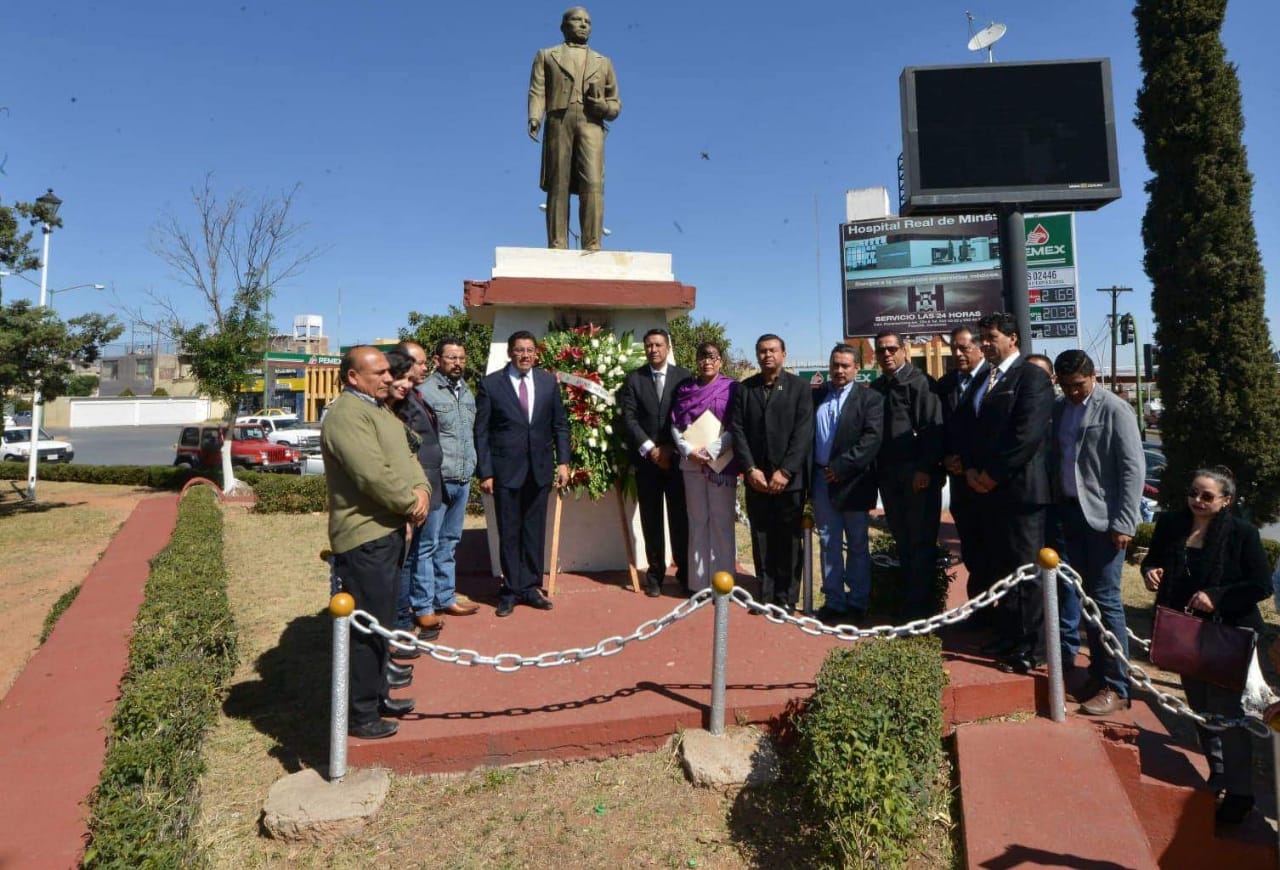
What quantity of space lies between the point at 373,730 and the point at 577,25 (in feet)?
18.1

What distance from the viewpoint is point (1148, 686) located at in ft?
10.4

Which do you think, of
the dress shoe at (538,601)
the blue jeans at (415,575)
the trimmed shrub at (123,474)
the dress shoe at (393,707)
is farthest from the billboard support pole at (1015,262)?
the trimmed shrub at (123,474)

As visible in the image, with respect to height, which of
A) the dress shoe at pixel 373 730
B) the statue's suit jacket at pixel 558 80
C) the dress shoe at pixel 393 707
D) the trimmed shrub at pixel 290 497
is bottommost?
the dress shoe at pixel 373 730

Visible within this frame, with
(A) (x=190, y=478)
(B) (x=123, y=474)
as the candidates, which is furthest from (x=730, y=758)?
(B) (x=123, y=474)

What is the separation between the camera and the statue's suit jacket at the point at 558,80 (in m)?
5.96

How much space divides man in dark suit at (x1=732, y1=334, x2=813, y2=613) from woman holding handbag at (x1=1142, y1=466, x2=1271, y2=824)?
1.95m

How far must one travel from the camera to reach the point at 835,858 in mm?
2611

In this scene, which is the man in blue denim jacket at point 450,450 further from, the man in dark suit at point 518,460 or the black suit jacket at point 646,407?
the black suit jacket at point 646,407

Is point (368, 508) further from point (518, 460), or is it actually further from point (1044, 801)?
point (1044, 801)

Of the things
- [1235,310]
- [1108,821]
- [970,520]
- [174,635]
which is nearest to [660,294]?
[970,520]

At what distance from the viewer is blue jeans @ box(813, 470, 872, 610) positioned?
177 inches

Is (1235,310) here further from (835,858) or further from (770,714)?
(835,858)

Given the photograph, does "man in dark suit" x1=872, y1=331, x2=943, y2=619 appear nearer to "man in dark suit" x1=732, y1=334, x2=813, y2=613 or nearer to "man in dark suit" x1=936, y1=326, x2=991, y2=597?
"man in dark suit" x1=936, y1=326, x2=991, y2=597

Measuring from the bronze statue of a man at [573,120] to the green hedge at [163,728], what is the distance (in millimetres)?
3836
